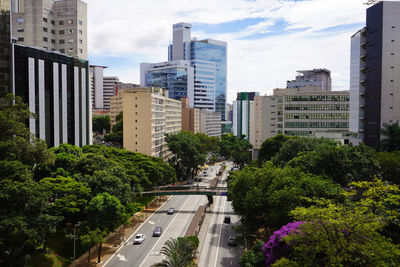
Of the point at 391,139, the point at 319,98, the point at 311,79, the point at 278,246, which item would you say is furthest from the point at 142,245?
the point at 311,79

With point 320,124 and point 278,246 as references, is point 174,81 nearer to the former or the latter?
point 320,124

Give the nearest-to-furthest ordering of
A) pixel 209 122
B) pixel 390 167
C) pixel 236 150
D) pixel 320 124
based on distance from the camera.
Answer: pixel 390 167 → pixel 320 124 → pixel 236 150 → pixel 209 122

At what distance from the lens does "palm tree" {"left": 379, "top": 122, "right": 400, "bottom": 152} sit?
54.9m

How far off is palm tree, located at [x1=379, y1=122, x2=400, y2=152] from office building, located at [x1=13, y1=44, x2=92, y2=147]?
5439 cm

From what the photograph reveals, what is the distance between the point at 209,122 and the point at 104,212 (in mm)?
138871

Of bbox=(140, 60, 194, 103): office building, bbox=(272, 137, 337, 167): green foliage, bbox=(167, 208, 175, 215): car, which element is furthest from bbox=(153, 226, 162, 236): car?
bbox=(140, 60, 194, 103): office building

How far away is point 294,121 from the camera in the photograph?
310ft

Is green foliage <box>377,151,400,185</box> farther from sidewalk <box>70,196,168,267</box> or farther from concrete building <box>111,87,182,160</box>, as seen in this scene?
concrete building <box>111,87,182,160</box>

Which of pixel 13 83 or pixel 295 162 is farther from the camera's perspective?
pixel 13 83

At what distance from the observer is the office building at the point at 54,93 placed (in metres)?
54.1

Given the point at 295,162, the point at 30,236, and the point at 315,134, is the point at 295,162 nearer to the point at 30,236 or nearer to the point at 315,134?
the point at 30,236

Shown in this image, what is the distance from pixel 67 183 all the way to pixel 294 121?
232 ft

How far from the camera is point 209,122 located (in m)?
174

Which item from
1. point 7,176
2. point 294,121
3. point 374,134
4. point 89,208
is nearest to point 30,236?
point 7,176
